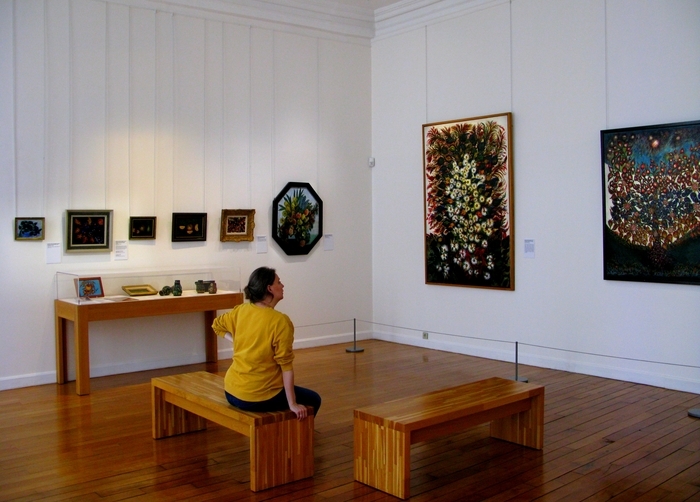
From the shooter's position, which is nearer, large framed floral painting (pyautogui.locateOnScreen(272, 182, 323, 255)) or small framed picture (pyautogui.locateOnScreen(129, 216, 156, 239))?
small framed picture (pyautogui.locateOnScreen(129, 216, 156, 239))

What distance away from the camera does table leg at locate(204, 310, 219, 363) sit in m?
9.59

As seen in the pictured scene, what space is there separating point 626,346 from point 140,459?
5.60 metres

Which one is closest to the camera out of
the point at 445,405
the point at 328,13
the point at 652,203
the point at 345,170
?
the point at 445,405

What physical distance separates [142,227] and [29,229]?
1.36 m

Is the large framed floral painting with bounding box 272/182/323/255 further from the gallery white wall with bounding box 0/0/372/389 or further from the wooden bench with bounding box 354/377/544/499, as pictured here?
the wooden bench with bounding box 354/377/544/499

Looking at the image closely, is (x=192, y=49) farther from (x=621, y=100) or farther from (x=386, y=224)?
(x=621, y=100)

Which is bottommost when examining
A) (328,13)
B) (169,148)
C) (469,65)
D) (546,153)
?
(546,153)

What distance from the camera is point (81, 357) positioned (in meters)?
7.80

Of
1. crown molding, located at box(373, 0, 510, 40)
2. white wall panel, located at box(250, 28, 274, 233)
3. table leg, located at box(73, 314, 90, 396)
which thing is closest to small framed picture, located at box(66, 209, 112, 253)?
table leg, located at box(73, 314, 90, 396)

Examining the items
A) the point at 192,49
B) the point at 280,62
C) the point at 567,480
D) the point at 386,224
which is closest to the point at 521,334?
the point at 386,224

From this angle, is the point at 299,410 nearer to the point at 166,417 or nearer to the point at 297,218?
the point at 166,417

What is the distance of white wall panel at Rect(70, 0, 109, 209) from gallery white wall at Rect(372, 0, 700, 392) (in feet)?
14.5

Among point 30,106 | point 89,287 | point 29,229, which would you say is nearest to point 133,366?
point 89,287

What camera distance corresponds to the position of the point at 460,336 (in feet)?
32.8
